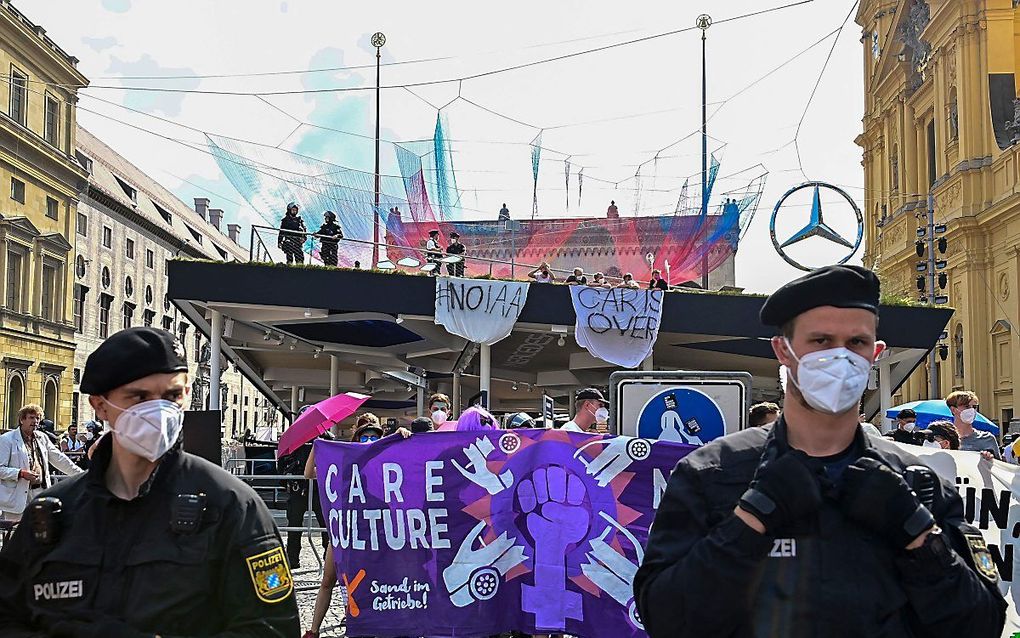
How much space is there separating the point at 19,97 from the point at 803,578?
5626 cm

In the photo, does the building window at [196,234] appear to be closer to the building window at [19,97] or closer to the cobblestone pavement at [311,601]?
the building window at [19,97]

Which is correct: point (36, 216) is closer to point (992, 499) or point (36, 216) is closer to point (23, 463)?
point (23, 463)

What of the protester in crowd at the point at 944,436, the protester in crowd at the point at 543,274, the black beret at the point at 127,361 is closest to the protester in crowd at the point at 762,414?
the protester in crowd at the point at 944,436

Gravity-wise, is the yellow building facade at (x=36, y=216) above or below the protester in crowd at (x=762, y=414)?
above

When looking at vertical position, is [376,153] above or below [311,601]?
above

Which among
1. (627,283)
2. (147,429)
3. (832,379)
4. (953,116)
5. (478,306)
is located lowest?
(147,429)

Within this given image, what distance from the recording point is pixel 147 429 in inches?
109

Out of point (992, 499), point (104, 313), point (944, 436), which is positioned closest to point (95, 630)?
point (992, 499)

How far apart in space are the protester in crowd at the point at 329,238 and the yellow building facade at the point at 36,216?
32.6 m

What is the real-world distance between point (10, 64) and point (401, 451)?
49473mm

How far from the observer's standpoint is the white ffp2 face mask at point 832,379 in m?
2.48

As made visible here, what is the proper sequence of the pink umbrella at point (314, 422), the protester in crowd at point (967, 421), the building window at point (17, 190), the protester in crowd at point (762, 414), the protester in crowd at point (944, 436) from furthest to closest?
the building window at point (17, 190)
the pink umbrella at point (314, 422)
the protester in crowd at point (967, 421)
the protester in crowd at point (944, 436)
the protester in crowd at point (762, 414)

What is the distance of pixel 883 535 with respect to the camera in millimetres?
2412

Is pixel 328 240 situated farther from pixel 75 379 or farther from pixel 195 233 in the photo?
pixel 195 233
